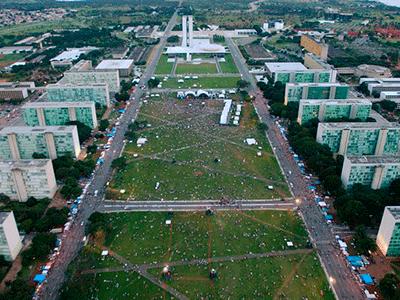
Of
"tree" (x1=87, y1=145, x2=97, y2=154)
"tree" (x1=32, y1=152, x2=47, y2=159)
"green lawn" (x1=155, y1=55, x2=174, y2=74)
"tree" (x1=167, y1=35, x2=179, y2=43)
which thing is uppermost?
"tree" (x1=167, y1=35, x2=179, y2=43)

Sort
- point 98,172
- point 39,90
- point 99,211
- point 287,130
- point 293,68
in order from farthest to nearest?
point 293,68
point 39,90
point 287,130
point 98,172
point 99,211

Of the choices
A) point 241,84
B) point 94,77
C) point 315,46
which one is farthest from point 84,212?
point 315,46

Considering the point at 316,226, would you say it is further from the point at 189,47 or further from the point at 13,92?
the point at 189,47

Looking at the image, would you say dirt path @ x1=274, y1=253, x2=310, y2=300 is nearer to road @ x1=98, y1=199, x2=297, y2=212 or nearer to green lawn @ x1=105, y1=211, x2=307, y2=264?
green lawn @ x1=105, y1=211, x2=307, y2=264

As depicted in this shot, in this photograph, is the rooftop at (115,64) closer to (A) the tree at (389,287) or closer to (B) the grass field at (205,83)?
(B) the grass field at (205,83)

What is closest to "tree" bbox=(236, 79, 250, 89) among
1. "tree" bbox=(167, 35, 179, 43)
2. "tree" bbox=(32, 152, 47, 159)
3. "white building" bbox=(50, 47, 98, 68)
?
"tree" bbox=(32, 152, 47, 159)

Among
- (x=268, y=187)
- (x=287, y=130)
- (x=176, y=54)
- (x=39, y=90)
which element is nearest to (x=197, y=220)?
(x=268, y=187)

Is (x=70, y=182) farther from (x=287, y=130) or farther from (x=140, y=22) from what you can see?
(x=140, y=22)

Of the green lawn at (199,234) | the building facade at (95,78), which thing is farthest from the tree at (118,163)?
the building facade at (95,78)
